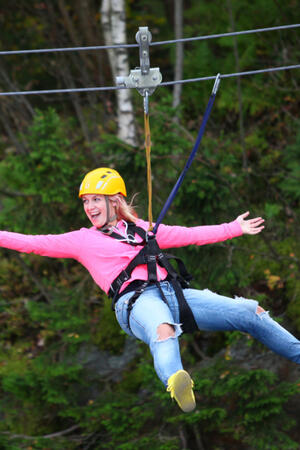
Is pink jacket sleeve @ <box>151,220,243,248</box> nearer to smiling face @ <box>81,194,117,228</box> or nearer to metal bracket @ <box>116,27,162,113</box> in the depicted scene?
smiling face @ <box>81,194,117,228</box>

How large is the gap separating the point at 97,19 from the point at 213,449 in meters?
8.58

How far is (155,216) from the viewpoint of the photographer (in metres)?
6.49

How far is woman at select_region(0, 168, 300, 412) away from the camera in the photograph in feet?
11.7

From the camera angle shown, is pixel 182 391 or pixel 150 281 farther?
pixel 150 281

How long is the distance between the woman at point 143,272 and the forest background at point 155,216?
239cm

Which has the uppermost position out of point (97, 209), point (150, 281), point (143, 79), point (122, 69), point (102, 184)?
point (122, 69)

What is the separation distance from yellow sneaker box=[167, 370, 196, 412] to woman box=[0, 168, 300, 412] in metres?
0.29

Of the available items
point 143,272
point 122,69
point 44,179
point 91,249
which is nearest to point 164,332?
point 143,272

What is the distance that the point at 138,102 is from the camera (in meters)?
7.38

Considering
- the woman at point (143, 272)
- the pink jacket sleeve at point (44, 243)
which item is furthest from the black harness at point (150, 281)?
the pink jacket sleeve at point (44, 243)

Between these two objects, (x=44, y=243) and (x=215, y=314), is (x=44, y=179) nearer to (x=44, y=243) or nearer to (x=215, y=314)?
(x=44, y=243)

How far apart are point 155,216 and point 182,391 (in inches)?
142

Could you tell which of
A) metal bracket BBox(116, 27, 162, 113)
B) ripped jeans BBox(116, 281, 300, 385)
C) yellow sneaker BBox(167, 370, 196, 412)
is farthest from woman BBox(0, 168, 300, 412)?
metal bracket BBox(116, 27, 162, 113)

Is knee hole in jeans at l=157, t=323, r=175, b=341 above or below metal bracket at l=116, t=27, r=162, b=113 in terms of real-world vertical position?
below
